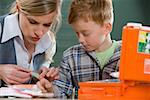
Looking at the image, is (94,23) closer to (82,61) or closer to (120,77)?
(82,61)

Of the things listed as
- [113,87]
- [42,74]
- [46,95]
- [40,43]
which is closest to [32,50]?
[40,43]

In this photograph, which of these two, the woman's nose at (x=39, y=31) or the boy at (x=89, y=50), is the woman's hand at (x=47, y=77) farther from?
the woman's nose at (x=39, y=31)

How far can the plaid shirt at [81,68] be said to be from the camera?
1308 mm

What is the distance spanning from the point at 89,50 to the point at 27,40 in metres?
0.28

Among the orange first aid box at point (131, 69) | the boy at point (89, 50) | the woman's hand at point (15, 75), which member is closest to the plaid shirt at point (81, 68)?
the boy at point (89, 50)

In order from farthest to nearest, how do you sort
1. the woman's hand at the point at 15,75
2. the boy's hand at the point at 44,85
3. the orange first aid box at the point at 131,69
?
the woman's hand at the point at 15,75, the boy's hand at the point at 44,85, the orange first aid box at the point at 131,69

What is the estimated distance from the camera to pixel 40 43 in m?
1.48

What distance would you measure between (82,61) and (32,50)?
251 millimetres

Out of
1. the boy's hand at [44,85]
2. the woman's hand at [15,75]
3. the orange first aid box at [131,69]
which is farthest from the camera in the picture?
the woman's hand at [15,75]

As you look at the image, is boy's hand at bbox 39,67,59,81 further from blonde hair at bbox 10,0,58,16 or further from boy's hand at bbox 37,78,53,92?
blonde hair at bbox 10,0,58,16

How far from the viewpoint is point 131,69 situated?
727mm

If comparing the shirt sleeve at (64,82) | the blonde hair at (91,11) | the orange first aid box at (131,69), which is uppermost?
the blonde hair at (91,11)

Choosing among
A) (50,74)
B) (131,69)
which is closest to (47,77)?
(50,74)

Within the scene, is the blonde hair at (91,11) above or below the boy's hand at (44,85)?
above
